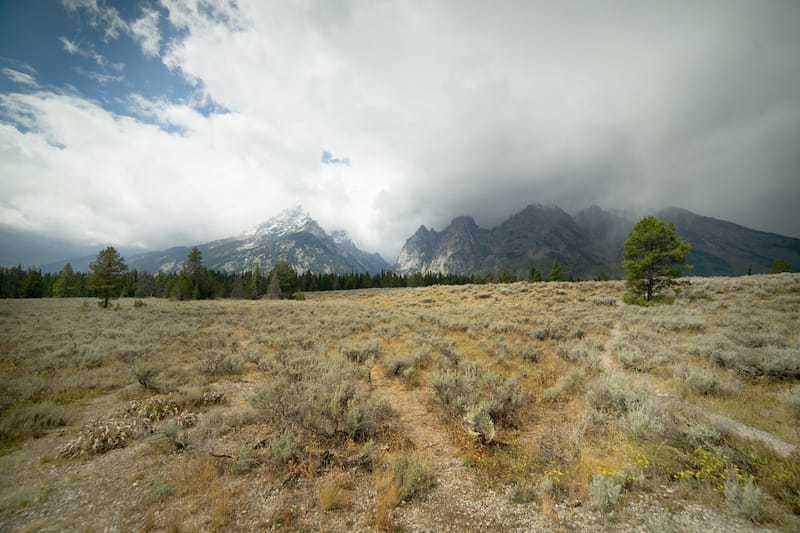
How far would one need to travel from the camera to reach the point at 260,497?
16.4 ft

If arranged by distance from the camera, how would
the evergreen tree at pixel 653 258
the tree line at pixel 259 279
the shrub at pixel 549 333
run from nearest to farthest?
the shrub at pixel 549 333
the evergreen tree at pixel 653 258
the tree line at pixel 259 279

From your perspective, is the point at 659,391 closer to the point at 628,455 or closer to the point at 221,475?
the point at 628,455

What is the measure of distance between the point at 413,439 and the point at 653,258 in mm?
26797

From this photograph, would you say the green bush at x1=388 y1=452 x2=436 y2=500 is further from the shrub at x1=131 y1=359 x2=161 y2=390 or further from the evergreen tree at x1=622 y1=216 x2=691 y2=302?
the evergreen tree at x1=622 y1=216 x2=691 y2=302

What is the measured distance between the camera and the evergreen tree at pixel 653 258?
74.3 feet

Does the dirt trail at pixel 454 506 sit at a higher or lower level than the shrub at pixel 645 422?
lower

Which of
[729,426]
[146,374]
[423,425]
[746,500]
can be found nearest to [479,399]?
[423,425]

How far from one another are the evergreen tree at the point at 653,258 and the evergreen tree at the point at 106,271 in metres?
57.2

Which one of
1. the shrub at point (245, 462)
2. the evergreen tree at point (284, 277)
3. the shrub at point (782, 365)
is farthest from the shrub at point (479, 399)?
the evergreen tree at point (284, 277)

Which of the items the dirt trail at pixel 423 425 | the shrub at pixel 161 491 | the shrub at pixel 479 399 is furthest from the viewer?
the shrub at pixel 479 399

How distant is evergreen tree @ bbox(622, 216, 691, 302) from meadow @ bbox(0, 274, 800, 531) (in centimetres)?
1108

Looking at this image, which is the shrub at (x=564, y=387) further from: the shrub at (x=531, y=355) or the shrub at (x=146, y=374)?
the shrub at (x=146, y=374)

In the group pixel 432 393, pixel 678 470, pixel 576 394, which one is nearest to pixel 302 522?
pixel 432 393

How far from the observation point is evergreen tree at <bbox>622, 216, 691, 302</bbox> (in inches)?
891
